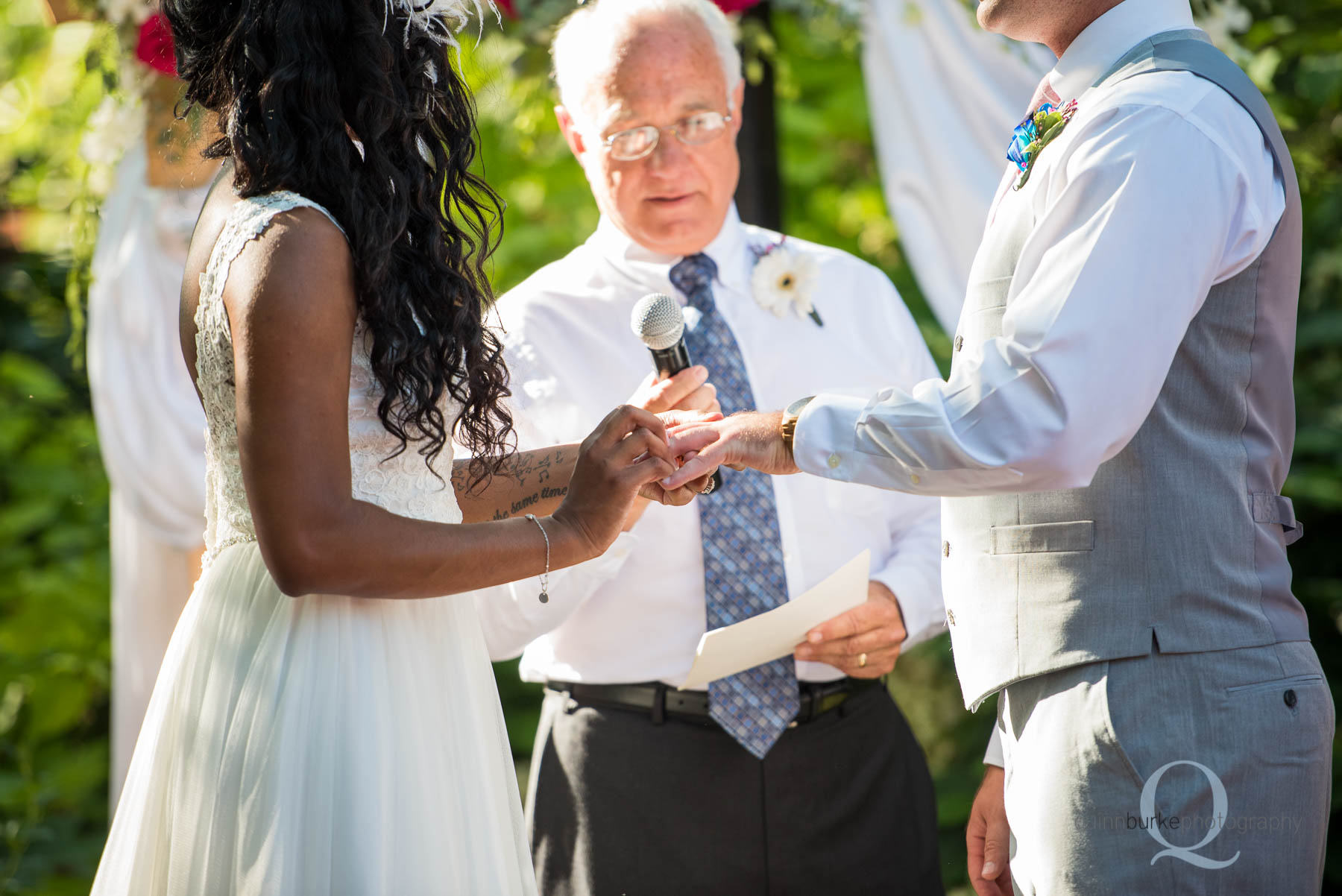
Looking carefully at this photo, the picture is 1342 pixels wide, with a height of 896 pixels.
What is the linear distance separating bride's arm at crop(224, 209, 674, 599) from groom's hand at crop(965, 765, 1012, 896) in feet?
3.61

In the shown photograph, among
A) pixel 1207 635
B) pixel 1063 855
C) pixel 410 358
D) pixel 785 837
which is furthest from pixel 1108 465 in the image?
pixel 785 837

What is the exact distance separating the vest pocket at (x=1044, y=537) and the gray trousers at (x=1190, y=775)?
18cm

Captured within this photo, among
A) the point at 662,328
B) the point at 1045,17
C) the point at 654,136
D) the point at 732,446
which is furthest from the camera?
the point at 654,136

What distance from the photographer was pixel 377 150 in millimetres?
1864

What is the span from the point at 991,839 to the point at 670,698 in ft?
2.53

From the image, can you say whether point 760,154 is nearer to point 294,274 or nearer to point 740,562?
point 740,562

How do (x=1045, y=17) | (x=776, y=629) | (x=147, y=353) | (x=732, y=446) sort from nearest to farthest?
(x=1045, y=17) → (x=732, y=446) → (x=776, y=629) → (x=147, y=353)

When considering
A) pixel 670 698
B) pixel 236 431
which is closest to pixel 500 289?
pixel 670 698

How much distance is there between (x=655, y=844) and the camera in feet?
8.94

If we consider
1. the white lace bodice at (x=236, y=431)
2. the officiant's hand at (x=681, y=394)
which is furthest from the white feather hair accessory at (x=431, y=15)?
the officiant's hand at (x=681, y=394)

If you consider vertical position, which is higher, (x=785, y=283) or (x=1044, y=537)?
(x=785, y=283)

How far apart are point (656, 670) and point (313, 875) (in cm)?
112

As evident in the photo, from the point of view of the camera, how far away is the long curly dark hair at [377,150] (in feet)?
5.88

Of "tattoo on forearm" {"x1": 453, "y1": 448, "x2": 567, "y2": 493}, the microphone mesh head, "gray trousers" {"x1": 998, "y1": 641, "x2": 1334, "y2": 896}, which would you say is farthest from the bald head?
"gray trousers" {"x1": 998, "y1": 641, "x2": 1334, "y2": 896}
